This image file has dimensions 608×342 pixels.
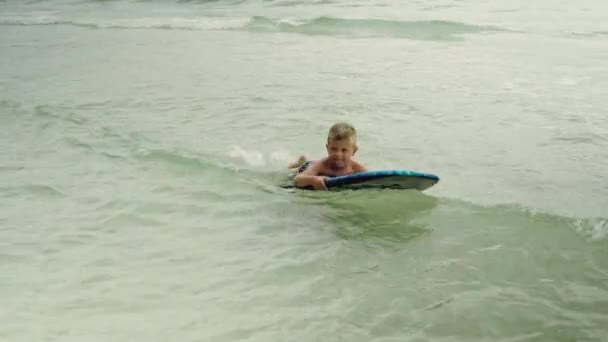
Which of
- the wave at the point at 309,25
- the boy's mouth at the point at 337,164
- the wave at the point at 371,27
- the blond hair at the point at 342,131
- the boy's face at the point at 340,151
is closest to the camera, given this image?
the blond hair at the point at 342,131

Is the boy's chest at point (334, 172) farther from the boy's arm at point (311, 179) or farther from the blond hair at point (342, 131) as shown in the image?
the blond hair at point (342, 131)

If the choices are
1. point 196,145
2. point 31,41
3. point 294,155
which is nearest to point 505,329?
point 294,155

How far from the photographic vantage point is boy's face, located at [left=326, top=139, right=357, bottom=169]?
5766 mm

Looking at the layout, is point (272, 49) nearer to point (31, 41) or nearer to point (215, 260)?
point (31, 41)

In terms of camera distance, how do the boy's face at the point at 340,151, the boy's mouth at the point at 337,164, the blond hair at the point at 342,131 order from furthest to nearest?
the boy's mouth at the point at 337,164, the boy's face at the point at 340,151, the blond hair at the point at 342,131

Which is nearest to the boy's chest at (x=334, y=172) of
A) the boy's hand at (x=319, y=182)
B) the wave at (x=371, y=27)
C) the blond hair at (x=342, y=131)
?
the boy's hand at (x=319, y=182)

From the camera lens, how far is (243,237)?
5023 mm

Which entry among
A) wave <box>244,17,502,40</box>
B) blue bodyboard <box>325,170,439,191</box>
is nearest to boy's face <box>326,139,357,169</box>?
blue bodyboard <box>325,170,439,191</box>

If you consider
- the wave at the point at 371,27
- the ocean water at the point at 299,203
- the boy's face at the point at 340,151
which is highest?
the wave at the point at 371,27

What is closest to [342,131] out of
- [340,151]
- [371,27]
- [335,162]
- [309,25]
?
[340,151]

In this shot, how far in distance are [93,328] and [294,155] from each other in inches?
166

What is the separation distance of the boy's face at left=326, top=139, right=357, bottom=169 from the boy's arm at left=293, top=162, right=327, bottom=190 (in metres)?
0.18

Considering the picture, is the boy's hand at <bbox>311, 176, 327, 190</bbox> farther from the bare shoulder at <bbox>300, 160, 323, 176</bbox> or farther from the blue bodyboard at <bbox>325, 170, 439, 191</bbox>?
the bare shoulder at <bbox>300, 160, 323, 176</bbox>

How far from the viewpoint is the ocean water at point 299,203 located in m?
3.82
